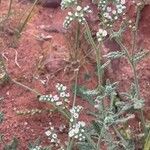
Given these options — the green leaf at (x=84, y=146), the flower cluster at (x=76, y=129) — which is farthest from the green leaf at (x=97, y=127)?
the flower cluster at (x=76, y=129)

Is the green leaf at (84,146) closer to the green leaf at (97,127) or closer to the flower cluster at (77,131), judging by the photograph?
the green leaf at (97,127)

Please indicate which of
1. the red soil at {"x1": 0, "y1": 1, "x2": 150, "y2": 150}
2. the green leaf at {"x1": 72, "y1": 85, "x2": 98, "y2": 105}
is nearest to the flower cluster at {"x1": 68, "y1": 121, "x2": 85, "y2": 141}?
the green leaf at {"x1": 72, "y1": 85, "x2": 98, "y2": 105}

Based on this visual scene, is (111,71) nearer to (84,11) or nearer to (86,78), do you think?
(86,78)

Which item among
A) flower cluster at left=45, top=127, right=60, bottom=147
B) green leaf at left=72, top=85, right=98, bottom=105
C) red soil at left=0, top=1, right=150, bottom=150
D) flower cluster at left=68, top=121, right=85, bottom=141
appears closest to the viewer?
flower cluster at left=68, top=121, right=85, bottom=141

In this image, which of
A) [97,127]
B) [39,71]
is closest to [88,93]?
[97,127]

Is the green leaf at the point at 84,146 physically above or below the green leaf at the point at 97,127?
below

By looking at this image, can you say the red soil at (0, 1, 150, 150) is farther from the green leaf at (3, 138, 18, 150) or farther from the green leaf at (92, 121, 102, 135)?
the green leaf at (92, 121, 102, 135)

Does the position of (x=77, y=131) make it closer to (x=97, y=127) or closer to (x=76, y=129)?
(x=76, y=129)

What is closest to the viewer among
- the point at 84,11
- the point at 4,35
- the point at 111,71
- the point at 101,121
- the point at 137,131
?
the point at 84,11

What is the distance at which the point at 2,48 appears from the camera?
3.43 metres

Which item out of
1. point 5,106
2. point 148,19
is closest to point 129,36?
point 148,19

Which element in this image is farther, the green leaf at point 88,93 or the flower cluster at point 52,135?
the green leaf at point 88,93

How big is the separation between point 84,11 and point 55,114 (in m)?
0.85

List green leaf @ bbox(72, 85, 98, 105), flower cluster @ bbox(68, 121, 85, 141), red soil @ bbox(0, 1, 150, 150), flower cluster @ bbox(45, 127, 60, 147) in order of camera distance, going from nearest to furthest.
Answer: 1. flower cluster @ bbox(68, 121, 85, 141)
2. flower cluster @ bbox(45, 127, 60, 147)
3. green leaf @ bbox(72, 85, 98, 105)
4. red soil @ bbox(0, 1, 150, 150)
